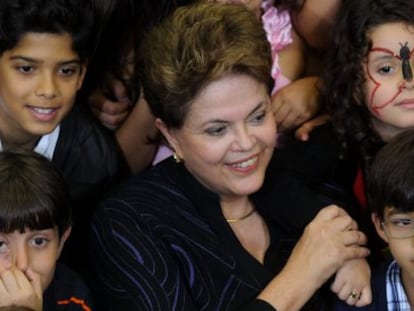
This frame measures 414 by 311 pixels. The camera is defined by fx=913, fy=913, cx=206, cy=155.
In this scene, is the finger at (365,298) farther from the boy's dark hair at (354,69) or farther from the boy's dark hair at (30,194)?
the boy's dark hair at (30,194)

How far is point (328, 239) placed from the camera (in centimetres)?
186

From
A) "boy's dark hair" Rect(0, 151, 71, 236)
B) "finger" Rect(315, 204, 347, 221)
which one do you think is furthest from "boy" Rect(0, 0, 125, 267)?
"finger" Rect(315, 204, 347, 221)

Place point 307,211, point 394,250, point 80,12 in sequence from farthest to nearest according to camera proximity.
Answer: point 80,12
point 307,211
point 394,250

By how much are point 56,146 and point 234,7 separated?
1.96 ft

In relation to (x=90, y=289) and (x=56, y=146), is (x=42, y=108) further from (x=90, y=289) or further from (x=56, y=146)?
(x=90, y=289)

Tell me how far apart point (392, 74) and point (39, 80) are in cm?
79

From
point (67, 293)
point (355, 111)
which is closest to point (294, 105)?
point (355, 111)

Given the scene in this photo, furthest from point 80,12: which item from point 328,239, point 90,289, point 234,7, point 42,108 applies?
point 328,239

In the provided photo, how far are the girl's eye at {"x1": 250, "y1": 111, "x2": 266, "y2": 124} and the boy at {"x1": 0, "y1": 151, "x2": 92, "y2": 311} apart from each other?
1.36 ft

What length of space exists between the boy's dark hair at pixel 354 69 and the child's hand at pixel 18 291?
867 millimetres

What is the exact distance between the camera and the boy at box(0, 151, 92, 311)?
172 centimetres

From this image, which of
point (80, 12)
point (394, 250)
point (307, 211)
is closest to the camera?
point (394, 250)

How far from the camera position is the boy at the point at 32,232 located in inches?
67.6

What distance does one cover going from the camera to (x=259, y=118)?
188 cm
